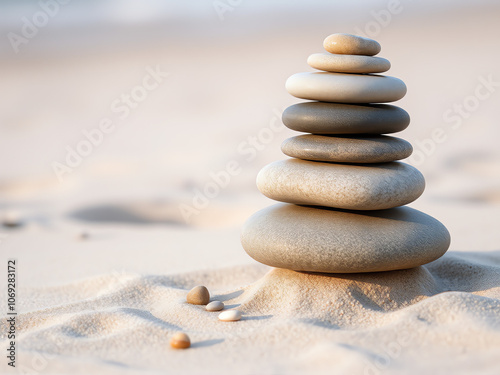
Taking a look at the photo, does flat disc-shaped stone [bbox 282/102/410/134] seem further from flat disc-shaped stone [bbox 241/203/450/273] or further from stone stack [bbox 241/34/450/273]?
flat disc-shaped stone [bbox 241/203/450/273]

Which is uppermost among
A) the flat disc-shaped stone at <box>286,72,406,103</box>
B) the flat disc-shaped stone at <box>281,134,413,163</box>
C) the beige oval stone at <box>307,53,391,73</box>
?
the beige oval stone at <box>307,53,391,73</box>

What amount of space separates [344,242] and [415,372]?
978 mm

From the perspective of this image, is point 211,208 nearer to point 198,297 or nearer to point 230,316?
point 198,297

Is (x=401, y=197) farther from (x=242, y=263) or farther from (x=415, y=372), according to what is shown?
(x=242, y=263)

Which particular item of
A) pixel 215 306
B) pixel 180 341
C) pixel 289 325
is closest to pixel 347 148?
pixel 289 325

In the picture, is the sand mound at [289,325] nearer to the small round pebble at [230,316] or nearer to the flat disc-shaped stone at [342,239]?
the small round pebble at [230,316]

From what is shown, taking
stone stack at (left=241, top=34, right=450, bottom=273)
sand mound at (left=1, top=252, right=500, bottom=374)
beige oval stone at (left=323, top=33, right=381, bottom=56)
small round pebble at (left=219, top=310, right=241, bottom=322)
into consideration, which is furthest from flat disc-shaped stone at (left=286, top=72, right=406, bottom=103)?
small round pebble at (left=219, top=310, right=241, bottom=322)

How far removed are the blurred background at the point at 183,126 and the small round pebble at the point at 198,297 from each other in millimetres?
1025

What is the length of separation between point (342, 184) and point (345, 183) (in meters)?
0.02

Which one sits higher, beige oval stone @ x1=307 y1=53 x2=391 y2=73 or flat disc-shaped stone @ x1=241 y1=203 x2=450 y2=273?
beige oval stone @ x1=307 y1=53 x2=391 y2=73

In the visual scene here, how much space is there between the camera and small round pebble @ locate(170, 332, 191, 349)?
3.15m

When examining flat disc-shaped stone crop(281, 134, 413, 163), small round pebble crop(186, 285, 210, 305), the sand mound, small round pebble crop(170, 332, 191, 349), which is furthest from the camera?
small round pebble crop(186, 285, 210, 305)

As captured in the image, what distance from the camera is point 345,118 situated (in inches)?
146

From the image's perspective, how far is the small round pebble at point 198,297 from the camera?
155 inches
